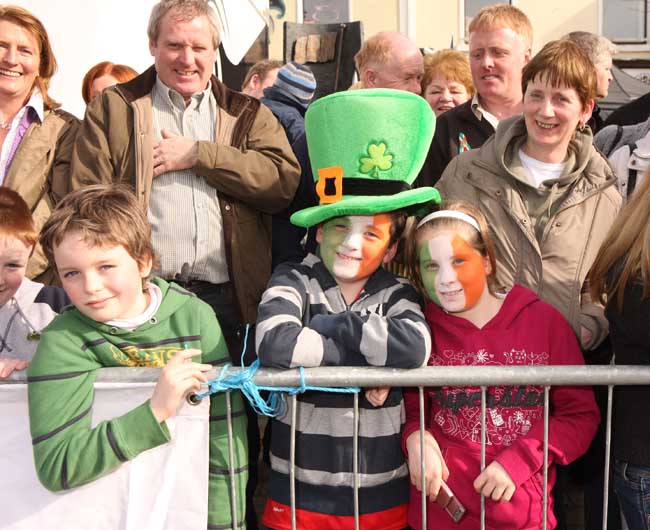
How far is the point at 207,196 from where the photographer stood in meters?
3.38

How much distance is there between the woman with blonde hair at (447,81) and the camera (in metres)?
4.84

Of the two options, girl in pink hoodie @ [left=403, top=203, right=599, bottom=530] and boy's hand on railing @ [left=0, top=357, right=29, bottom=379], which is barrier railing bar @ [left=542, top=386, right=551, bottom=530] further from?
boy's hand on railing @ [left=0, top=357, right=29, bottom=379]

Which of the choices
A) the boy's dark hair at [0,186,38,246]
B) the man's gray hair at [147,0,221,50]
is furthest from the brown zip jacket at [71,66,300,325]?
the boy's dark hair at [0,186,38,246]

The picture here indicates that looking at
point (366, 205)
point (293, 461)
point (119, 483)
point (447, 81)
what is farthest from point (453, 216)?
point (447, 81)

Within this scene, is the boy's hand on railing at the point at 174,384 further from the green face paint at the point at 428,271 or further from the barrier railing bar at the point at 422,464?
the green face paint at the point at 428,271

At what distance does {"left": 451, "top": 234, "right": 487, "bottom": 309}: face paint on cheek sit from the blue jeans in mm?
657

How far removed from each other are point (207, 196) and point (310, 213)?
82 centimetres

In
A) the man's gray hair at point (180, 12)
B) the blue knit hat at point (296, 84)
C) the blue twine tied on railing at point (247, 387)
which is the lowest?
the blue twine tied on railing at point (247, 387)

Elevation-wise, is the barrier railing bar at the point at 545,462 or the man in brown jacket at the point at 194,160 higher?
the man in brown jacket at the point at 194,160

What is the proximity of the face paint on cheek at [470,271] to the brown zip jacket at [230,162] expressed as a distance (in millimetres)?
977

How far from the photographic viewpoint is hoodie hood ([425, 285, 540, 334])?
2.67m

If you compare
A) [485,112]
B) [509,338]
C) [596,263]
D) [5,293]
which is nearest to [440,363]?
[509,338]

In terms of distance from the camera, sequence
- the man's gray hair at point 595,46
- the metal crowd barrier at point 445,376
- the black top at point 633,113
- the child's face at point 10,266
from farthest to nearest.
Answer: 1. the man's gray hair at point 595,46
2. the black top at point 633,113
3. the child's face at point 10,266
4. the metal crowd barrier at point 445,376

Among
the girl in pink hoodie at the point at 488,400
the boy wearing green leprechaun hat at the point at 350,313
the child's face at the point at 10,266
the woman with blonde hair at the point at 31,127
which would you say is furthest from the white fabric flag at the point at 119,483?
the woman with blonde hair at the point at 31,127
